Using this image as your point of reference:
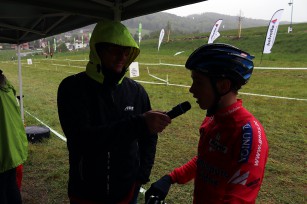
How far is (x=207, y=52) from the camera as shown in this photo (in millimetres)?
1688

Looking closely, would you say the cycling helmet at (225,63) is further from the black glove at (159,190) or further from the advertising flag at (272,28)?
the advertising flag at (272,28)

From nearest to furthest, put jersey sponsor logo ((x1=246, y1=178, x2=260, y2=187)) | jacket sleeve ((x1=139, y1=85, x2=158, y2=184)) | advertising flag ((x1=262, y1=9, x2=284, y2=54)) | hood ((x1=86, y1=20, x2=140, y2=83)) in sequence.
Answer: jersey sponsor logo ((x1=246, y1=178, x2=260, y2=187)) < hood ((x1=86, y1=20, x2=140, y2=83)) < jacket sleeve ((x1=139, y1=85, x2=158, y2=184)) < advertising flag ((x1=262, y1=9, x2=284, y2=54))

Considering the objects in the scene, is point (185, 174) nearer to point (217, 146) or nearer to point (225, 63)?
point (217, 146)

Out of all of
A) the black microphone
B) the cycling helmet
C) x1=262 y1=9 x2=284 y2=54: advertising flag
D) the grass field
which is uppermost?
x1=262 y1=9 x2=284 y2=54: advertising flag

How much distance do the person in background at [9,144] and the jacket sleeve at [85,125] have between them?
4.17ft

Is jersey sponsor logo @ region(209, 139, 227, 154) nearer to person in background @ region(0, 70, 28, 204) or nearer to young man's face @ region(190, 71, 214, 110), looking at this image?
young man's face @ region(190, 71, 214, 110)

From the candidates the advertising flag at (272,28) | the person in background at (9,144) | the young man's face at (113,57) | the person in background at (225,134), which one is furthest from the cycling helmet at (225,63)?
the advertising flag at (272,28)

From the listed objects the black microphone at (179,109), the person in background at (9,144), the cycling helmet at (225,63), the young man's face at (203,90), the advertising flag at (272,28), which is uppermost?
the advertising flag at (272,28)

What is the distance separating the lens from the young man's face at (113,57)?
2.03 meters

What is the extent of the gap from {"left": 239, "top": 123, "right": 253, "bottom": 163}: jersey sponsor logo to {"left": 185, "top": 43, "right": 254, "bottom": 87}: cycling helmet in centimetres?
32

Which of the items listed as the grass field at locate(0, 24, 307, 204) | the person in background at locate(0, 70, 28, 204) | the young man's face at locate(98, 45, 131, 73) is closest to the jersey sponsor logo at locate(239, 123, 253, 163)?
the young man's face at locate(98, 45, 131, 73)

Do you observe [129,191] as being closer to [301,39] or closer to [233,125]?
[233,125]

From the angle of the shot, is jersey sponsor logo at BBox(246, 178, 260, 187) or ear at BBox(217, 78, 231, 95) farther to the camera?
ear at BBox(217, 78, 231, 95)

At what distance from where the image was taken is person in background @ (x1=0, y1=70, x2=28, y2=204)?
113 inches
